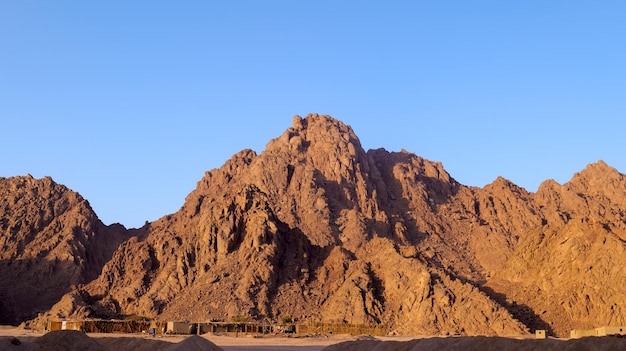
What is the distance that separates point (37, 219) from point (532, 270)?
109 metres

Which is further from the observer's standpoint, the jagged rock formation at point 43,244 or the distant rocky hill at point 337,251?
the jagged rock formation at point 43,244

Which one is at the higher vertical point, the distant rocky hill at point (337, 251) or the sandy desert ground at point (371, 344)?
the distant rocky hill at point (337, 251)

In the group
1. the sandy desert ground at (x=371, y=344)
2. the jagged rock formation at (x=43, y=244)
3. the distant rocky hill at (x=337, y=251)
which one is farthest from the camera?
the jagged rock formation at (x=43, y=244)

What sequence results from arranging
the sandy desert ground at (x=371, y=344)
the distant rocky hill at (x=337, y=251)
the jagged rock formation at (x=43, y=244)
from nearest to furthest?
the sandy desert ground at (x=371, y=344) → the distant rocky hill at (x=337, y=251) → the jagged rock formation at (x=43, y=244)

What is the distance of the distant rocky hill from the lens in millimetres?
107062

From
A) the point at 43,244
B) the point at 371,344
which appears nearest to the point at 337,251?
the point at 43,244

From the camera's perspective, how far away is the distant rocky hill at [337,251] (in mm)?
Result: 107062

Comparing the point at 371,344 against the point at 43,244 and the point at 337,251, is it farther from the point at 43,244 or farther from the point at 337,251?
the point at 43,244

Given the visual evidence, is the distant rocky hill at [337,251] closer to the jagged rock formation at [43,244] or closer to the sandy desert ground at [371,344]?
the jagged rock formation at [43,244]

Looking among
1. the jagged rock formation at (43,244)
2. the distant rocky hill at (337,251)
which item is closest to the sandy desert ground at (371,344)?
the distant rocky hill at (337,251)

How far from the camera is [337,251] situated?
125562mm

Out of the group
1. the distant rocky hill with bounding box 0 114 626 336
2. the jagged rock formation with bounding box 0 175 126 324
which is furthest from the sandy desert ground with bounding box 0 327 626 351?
the jagged rock formation with bounding box 0 175 126 324

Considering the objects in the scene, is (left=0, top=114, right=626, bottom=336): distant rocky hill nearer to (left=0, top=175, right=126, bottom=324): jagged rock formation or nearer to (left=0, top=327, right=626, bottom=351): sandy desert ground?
(left=0, top=175, right=126, bottom=324): jagged rock formation

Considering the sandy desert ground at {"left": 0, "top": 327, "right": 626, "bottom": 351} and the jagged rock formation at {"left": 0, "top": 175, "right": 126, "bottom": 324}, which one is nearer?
the sandy desert ground at {"left": 0, "top": 327, "right": 626, "bottom": 351}
